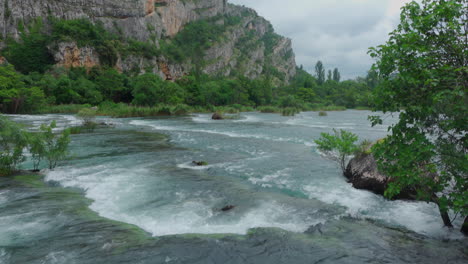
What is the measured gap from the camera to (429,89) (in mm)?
6207

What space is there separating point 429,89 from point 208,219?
271 inches

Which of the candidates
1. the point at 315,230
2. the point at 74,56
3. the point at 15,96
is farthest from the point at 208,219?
the point at 74,56

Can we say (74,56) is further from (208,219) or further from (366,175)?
(366,175)

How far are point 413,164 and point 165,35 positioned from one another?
166 metres

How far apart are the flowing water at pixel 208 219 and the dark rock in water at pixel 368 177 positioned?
418 millimetres

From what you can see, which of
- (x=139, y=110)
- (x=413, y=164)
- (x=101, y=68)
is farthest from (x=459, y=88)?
(x=101, y=68)

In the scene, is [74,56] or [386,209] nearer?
[386,209]

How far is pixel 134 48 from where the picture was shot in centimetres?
11050

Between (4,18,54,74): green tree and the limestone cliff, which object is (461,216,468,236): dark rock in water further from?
the limestone cliff

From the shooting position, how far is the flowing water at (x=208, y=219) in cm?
643

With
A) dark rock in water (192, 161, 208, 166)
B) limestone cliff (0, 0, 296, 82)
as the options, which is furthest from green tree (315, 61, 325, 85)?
dark rock in water (192, 161, 208, 166)

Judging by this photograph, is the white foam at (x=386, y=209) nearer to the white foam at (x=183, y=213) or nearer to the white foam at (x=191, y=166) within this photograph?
the white foam at (x=183, y=213)

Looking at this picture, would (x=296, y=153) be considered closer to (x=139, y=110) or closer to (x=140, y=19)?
(x=139, y=110)

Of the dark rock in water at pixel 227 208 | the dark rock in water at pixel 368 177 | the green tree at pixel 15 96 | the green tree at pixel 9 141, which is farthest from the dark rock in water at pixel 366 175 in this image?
the green tree at pixel 15 96
